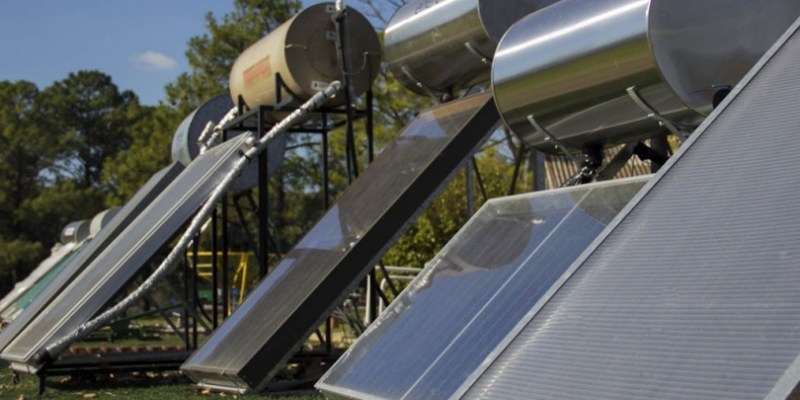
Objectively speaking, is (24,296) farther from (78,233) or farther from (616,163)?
(616,163)

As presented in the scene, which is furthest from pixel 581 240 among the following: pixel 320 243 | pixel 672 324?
pixel 320 243

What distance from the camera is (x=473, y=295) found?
4543 millimetres

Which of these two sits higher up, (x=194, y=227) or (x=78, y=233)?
(x=194, y=227)

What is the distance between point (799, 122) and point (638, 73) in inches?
76.5

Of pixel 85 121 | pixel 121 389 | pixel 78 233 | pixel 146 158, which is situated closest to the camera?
pixel 121 389

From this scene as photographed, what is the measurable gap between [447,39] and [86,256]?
5.27 meters

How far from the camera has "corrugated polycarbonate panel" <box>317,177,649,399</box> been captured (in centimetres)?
409

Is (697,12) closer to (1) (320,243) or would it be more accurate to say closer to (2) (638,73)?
(2) (638,73)

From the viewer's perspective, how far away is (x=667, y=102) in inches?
202

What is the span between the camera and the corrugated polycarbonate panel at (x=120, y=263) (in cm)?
878

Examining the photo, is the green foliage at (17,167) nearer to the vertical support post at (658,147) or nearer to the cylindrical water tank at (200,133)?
the cylindrical water tank at (200,133)

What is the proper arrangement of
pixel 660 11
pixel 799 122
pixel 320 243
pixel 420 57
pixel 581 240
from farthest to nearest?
pixel 420 57 → pixel 320 243 → pixel 660 11 → pixel 581 240 → pixel 799 122

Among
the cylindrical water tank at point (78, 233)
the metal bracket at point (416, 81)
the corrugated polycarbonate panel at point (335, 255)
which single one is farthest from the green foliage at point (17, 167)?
the corrugated polycarbonate panel at point (335, 255)

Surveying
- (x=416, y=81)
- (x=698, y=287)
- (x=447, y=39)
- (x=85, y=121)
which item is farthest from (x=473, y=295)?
(x=85, y=121)
